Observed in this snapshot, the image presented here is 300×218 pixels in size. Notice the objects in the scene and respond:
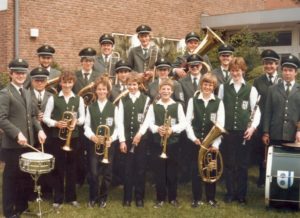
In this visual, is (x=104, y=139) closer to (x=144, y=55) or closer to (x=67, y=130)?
(x=67, y=130)

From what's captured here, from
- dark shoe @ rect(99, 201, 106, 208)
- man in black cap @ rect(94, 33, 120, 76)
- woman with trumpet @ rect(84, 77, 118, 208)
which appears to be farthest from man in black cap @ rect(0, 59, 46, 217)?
man in black cap @ rect(94, 33, 120, 76)

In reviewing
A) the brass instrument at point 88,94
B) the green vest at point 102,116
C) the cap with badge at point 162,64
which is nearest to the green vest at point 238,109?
the cap with badge at point 162,64

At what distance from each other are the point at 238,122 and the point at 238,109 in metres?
0.18

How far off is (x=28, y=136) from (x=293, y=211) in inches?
137

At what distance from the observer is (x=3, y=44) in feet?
41.4

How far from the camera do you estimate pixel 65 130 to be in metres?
6.30

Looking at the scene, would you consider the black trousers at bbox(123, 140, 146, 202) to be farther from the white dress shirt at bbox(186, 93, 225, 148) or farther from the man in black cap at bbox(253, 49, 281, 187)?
the man in black cap at bbox(253, 49, 281, 187)

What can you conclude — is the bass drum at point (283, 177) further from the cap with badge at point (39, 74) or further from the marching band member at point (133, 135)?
the cap with badge at point (39, 74)

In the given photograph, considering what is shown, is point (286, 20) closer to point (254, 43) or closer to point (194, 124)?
point (254, 43)

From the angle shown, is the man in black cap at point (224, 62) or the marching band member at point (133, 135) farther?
the man in black cap at point (224, 62)

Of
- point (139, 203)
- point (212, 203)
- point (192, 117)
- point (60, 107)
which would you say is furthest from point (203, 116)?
point (60, 107)

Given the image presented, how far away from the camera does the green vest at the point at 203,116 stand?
643 cm

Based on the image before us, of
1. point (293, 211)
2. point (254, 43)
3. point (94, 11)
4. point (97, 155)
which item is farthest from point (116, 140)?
point (254, 43)

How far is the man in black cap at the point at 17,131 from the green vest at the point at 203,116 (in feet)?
6.60
